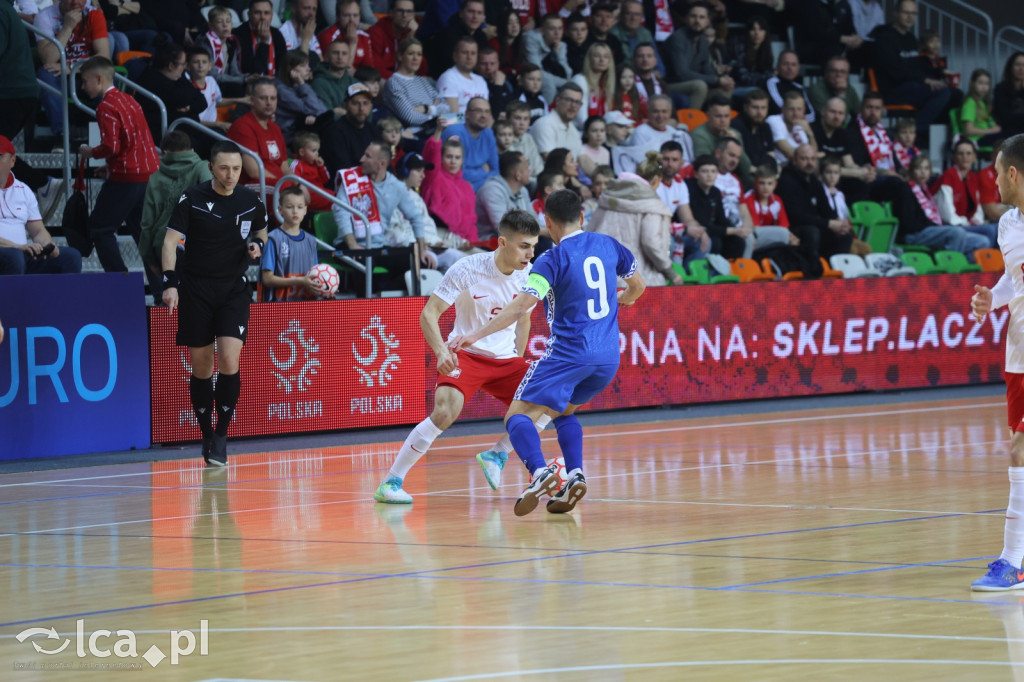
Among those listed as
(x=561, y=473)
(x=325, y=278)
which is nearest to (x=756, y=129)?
(x=325, y=278)

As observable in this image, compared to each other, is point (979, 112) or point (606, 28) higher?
point (606, 28)

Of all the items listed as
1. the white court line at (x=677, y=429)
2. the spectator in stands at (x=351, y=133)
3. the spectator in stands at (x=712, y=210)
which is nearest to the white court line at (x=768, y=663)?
the white court line at (x=677, y=429)

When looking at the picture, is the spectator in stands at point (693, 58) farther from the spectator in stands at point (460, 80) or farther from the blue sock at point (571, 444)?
the blue sock at point (571, 444)

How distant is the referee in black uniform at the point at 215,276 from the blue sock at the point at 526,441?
139 inches

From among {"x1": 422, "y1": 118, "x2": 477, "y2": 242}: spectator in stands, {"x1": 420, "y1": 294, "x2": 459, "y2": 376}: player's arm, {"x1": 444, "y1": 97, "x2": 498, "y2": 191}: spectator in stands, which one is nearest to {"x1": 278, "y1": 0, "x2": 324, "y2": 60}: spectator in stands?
{"x1": 444, "y1": 97, "x2": 498, "y2": 191}: spectator in stands

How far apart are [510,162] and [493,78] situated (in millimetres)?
2266

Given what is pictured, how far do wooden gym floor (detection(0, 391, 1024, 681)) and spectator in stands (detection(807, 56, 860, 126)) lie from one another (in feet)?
32.4

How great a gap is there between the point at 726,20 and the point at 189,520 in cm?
1454

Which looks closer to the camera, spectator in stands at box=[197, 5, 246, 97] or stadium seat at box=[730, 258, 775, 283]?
spectator in stands at box=[197, 5, 246, 97]

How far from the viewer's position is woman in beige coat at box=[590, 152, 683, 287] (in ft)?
49.1

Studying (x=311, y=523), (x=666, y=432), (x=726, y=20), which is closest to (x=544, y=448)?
(x=666, y=432)

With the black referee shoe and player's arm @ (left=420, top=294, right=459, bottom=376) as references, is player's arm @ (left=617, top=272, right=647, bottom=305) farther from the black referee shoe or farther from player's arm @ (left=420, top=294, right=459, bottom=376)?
the black referee shoe

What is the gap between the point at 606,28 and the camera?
19.2 m

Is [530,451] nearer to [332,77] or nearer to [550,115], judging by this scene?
[332,77]
